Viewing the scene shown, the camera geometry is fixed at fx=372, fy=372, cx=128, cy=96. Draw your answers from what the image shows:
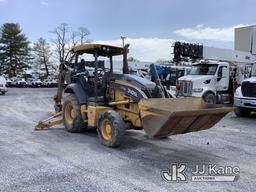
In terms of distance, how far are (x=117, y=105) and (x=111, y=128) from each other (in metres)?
0.86

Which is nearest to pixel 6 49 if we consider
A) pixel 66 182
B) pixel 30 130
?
pixel 30 130

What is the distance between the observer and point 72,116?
32.1ft

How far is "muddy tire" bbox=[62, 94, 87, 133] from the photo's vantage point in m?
9.35

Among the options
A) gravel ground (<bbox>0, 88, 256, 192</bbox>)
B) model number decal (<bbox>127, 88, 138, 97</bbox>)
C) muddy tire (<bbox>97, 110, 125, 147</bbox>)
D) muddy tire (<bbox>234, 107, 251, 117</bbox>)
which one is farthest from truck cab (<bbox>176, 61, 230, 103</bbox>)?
muddy tire (<bbox>97, 110, 125, 147</bbox>)

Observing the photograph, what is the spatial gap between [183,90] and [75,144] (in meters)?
9.99

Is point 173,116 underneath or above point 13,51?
underneath

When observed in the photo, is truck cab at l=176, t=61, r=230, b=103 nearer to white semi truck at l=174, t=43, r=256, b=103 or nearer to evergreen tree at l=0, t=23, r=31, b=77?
white semi truck at l=174, t=43, r=256, b=103

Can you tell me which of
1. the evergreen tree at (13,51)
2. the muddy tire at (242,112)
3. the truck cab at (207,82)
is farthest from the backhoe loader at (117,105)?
the evergreen tree at (13,51)

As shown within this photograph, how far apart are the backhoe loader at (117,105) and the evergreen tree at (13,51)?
61204 millimetres

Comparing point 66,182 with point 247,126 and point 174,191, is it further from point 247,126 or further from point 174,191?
point 247,126

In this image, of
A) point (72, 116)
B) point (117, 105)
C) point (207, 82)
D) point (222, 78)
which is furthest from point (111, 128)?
point (222, 78)

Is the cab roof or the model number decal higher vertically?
the cab roof

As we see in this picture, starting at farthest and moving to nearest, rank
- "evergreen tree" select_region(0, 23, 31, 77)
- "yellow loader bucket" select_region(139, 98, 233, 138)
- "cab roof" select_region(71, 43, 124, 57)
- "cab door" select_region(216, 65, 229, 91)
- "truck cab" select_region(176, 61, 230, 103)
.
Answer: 1. "evergreen tree" select_region(0, 23, 31, 77)
2. "cab door" select_region(216, 65, 229, 91)
3. "truck cab" select_region(176, 61, 230, 103)
4. "cab roof" select_region(71, 43, 124, 57)
5. "yellow loader bucket" select_region(139, 98, 233, 138)

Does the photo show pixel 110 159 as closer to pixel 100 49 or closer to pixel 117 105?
pixel 117 105
